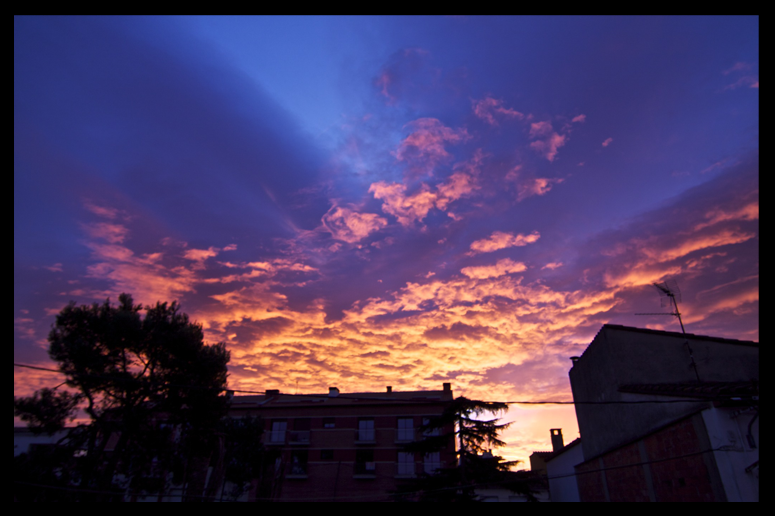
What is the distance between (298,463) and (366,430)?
26.2 ft

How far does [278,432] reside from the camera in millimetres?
43031

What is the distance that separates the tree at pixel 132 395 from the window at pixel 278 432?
69.7 feet

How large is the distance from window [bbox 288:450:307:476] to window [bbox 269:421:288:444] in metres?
2.18

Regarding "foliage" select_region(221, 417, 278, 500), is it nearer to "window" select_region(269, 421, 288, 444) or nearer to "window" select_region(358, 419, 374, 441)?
"window" select_region(269, 421, 288, 444)

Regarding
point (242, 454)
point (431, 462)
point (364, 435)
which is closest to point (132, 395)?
point (242, 454)

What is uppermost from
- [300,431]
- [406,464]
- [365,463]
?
[300,431]

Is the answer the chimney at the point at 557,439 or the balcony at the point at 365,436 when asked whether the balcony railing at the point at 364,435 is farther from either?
the chimney at the point at 557,439

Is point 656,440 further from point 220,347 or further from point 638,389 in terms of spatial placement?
point 220,347

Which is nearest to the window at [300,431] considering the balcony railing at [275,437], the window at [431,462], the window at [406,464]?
the balcony railing at [275,437]

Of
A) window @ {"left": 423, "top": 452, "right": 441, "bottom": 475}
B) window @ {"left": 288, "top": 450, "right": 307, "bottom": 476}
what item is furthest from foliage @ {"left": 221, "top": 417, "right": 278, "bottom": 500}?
window @ {"left": 423, "top": 452, "right": 441, "bottom": 475}

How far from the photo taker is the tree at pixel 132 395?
19578 millimetres

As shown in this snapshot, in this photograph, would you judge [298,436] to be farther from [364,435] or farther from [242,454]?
[242,454]
